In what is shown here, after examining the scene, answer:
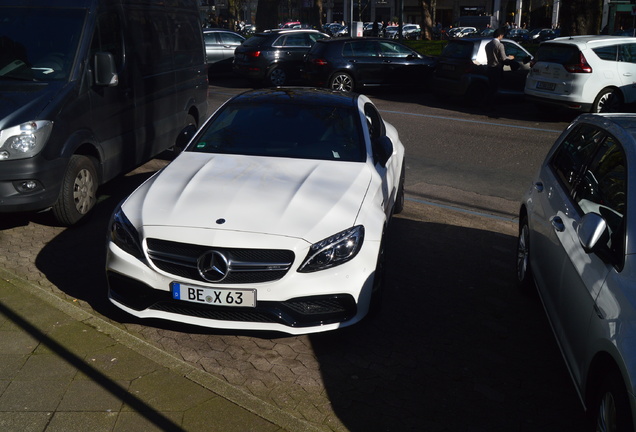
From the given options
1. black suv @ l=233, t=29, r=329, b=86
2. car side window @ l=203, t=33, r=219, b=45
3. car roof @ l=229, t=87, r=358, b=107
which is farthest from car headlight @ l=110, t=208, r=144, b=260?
car side window @ l=203, t=33, r=219, b=45

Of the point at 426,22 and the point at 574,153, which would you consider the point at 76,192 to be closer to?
the point at 574,153

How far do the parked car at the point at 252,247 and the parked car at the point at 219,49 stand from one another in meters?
18.2

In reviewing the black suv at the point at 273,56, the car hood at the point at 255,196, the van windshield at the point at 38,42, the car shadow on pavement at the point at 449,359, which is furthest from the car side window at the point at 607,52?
the van windshield at the point at 38,42

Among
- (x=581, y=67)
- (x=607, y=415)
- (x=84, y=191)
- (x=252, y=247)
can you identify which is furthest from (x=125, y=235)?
(x=581, y=67)

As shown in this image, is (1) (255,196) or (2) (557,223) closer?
(2) (557,223)

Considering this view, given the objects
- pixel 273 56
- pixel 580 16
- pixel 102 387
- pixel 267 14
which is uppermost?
pixel 580 16

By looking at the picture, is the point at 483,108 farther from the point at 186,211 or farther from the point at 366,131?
the point at 186,211

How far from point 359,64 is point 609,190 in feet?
50.2

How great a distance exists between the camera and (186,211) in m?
4.95

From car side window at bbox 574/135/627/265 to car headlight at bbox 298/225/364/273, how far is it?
1427 mm

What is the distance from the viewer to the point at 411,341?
5.06m

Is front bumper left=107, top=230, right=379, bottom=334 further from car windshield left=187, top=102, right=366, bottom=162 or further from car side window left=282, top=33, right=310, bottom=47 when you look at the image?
car side window left=282, top=33, right=310, bottom=47

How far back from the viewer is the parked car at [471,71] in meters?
17.0

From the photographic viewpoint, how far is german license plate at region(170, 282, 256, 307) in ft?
15.1
